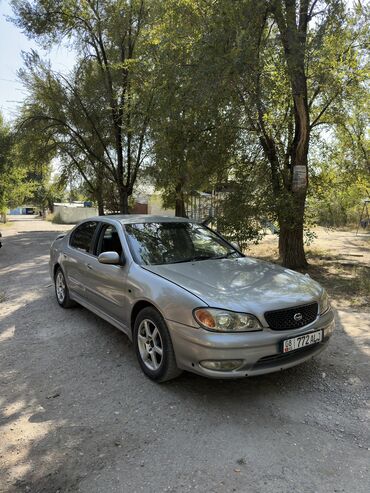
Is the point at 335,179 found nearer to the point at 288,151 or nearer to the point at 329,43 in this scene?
the point at 288,151

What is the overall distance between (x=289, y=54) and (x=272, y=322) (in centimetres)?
485

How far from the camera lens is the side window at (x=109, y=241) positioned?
4.81m

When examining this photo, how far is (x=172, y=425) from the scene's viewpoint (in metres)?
3.18

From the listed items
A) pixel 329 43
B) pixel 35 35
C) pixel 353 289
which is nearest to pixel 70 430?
pixel 353 289

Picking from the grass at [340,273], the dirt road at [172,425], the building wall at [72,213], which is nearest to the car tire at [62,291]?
the dirt road at [172,425]

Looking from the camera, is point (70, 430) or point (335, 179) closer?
point (70, 430)

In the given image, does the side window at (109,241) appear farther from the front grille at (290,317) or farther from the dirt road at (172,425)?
the front grille at (290,317)

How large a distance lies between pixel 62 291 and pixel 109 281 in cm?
204

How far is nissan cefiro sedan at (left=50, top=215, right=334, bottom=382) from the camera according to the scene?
3295 mm

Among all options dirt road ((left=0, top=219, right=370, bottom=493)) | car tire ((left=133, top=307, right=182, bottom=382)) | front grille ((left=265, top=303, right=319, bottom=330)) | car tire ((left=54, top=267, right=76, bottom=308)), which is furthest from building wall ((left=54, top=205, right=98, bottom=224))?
front grille ((left=265, top=303, right=319, bottom=330))

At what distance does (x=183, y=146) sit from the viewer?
806 cm

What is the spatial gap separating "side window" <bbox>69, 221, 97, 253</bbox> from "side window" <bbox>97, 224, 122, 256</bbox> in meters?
0.32

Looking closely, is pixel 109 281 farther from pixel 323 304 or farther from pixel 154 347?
pixel 323 304

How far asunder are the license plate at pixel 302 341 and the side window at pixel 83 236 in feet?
9.92
